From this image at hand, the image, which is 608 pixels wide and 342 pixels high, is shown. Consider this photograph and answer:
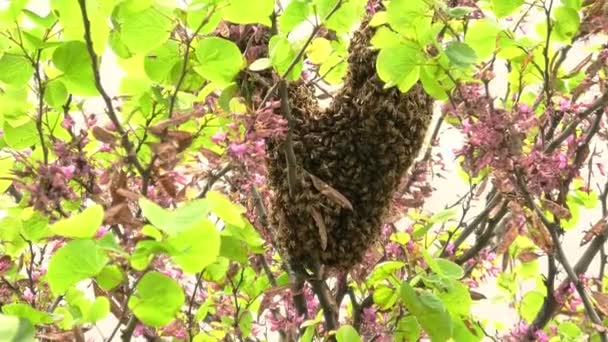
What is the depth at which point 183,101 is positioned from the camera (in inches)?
27.3

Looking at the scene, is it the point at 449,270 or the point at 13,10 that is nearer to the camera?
the point at 13,10

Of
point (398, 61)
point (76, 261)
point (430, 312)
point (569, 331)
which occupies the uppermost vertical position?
point (398, 61)

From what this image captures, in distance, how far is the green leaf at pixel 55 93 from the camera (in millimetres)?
668

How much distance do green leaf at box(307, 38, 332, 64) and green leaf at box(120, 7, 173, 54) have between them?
314 mm

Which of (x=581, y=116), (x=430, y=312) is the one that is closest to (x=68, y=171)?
(x=430, y=312)

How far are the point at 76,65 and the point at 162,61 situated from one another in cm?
7

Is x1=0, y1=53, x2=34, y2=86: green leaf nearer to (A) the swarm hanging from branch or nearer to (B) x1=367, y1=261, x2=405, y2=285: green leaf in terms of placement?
(A) the swarm hanging from branch

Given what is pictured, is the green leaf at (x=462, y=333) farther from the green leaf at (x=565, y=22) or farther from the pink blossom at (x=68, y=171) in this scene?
the pink blossom at (x=68, y=171)

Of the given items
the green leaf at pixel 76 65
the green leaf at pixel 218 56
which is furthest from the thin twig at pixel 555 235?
the green leaf at pixel 76 65

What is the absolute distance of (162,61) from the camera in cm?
64

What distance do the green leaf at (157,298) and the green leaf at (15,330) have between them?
7 cm

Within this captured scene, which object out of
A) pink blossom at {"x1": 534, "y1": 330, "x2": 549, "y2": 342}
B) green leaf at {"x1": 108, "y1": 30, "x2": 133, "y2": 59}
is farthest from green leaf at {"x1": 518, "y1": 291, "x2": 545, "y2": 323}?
green leaf at {"x1": 108, "y1": 30, "x2": 133, "y2": 59}

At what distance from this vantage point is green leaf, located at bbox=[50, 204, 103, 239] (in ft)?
1.48

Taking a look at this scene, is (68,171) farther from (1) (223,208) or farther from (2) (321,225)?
(2) (321,225)
